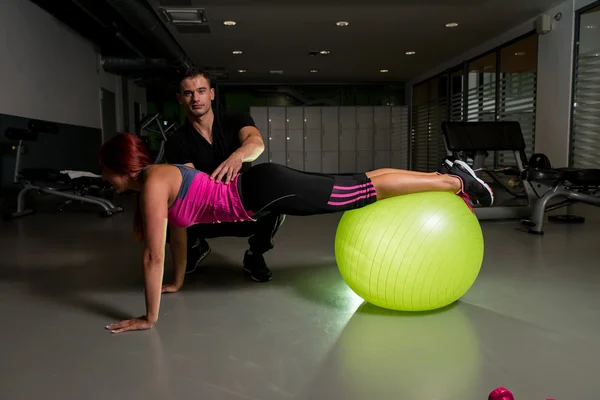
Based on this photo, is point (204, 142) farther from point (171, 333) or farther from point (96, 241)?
point (96, 241)

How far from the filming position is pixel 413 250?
5.03ft

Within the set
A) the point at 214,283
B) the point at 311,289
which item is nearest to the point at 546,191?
the point at 311,289

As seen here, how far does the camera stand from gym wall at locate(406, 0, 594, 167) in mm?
5098

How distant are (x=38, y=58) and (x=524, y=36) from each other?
20.1ft

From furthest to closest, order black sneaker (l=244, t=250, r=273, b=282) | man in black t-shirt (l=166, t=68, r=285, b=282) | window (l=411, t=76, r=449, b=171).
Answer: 1. window (l=411, t=76, r=449, b=171)
2. black sneaker (l=244, t=250, r=273, b=282)
3. man in black t-shirt (l=166, t=68, r=285, b=282)

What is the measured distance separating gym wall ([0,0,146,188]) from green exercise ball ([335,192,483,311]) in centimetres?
449

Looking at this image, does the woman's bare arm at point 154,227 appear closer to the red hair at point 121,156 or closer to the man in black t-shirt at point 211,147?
the red hair at point 121,156

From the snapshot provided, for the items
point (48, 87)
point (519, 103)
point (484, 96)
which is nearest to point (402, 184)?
point (519, 103)

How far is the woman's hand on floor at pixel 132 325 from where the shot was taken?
5.24ft

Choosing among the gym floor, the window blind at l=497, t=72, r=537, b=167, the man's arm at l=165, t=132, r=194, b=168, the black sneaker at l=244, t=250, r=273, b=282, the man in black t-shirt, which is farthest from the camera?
the window blind at l=497, t=72, r=537, b=167

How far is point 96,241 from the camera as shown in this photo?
333 cm

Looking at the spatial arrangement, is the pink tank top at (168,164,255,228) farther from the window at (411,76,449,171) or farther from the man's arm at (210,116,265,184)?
the window at (411,76,449,171)

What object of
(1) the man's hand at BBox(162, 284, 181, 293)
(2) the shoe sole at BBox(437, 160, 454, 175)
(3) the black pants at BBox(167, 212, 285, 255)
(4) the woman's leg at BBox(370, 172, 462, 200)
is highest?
(2) the shoe sole at BBox(437, 160, 454, 175)

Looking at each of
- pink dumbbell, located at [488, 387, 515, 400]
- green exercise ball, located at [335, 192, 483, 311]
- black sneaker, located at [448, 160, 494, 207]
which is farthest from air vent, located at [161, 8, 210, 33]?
pink dumbbell, located at [488, 387, 515, 400]
